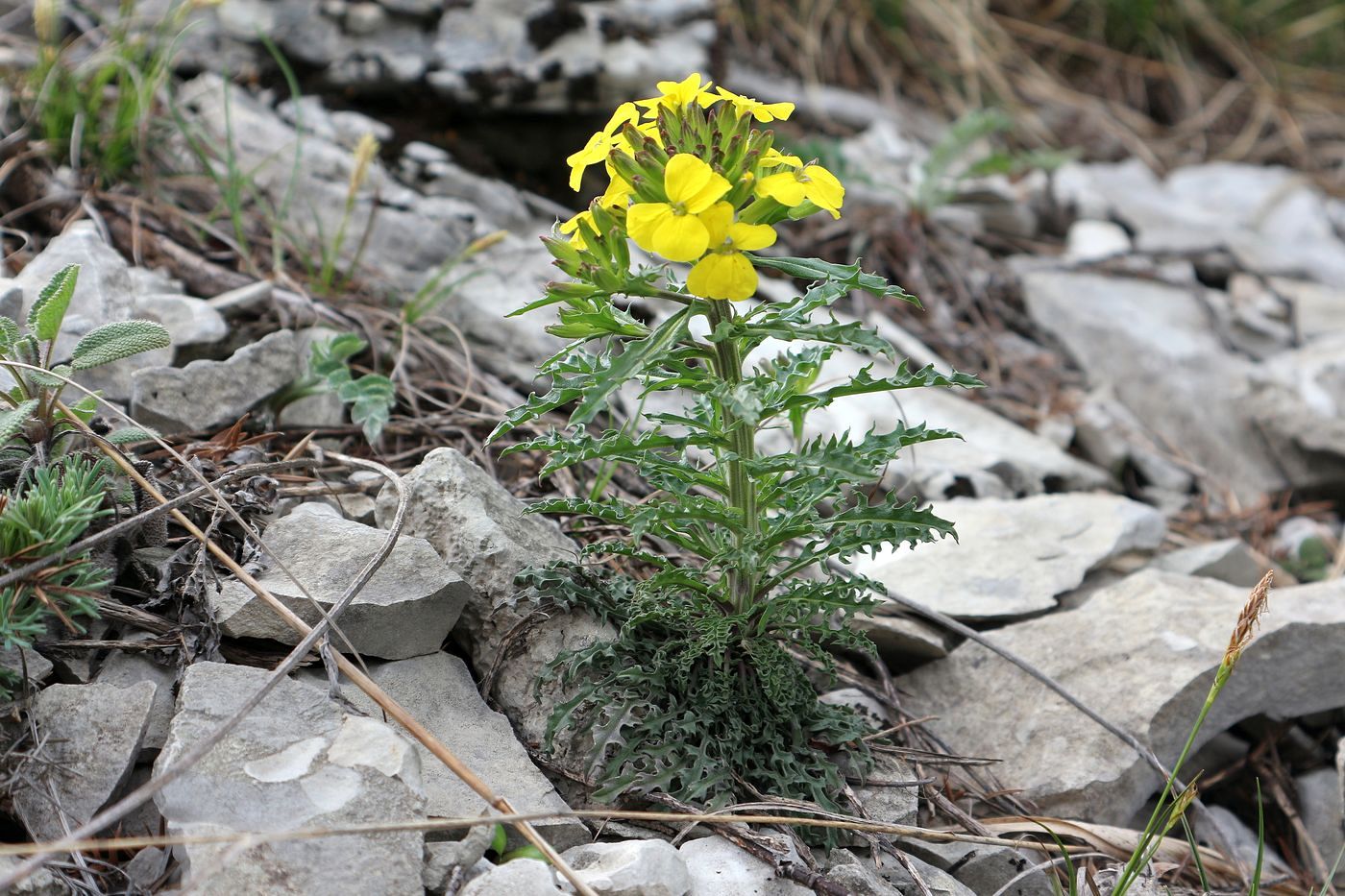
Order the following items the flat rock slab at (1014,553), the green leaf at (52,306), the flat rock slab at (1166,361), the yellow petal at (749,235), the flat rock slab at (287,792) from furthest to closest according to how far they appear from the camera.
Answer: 1. the flat rock slab at (1166,361)
2. the flat rock slab at (1014,553)
3. the green leaf at (52,306)
4. the yellow petal at (749,235)
5. the flat rock slab at (287,792)

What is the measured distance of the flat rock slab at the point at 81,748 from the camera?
1.56 metres

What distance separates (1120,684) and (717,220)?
4.89ft

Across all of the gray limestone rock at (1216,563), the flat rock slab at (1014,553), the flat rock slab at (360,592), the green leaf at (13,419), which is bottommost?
the gray limestone rock at (1216,563)

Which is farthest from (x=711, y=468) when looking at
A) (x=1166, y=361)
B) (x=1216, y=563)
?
(x=1166, y=361)

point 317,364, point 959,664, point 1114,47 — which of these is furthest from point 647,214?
point 1114,47

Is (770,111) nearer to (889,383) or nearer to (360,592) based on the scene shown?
(889,383)

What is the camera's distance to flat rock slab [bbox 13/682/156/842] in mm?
1562

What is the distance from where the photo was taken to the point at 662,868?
1603 mm

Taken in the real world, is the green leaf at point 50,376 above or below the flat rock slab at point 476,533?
above

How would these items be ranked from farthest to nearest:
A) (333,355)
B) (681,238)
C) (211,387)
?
(333,355)
(211,387)
(681,238)

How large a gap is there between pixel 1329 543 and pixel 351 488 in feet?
10.1

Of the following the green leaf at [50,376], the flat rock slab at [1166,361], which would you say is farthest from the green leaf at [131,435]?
the flat rock slab at [1166,361]

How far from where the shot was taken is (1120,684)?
7.75 feet

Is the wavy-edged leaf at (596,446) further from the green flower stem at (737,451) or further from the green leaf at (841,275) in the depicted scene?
the green leaf at (841,275)
